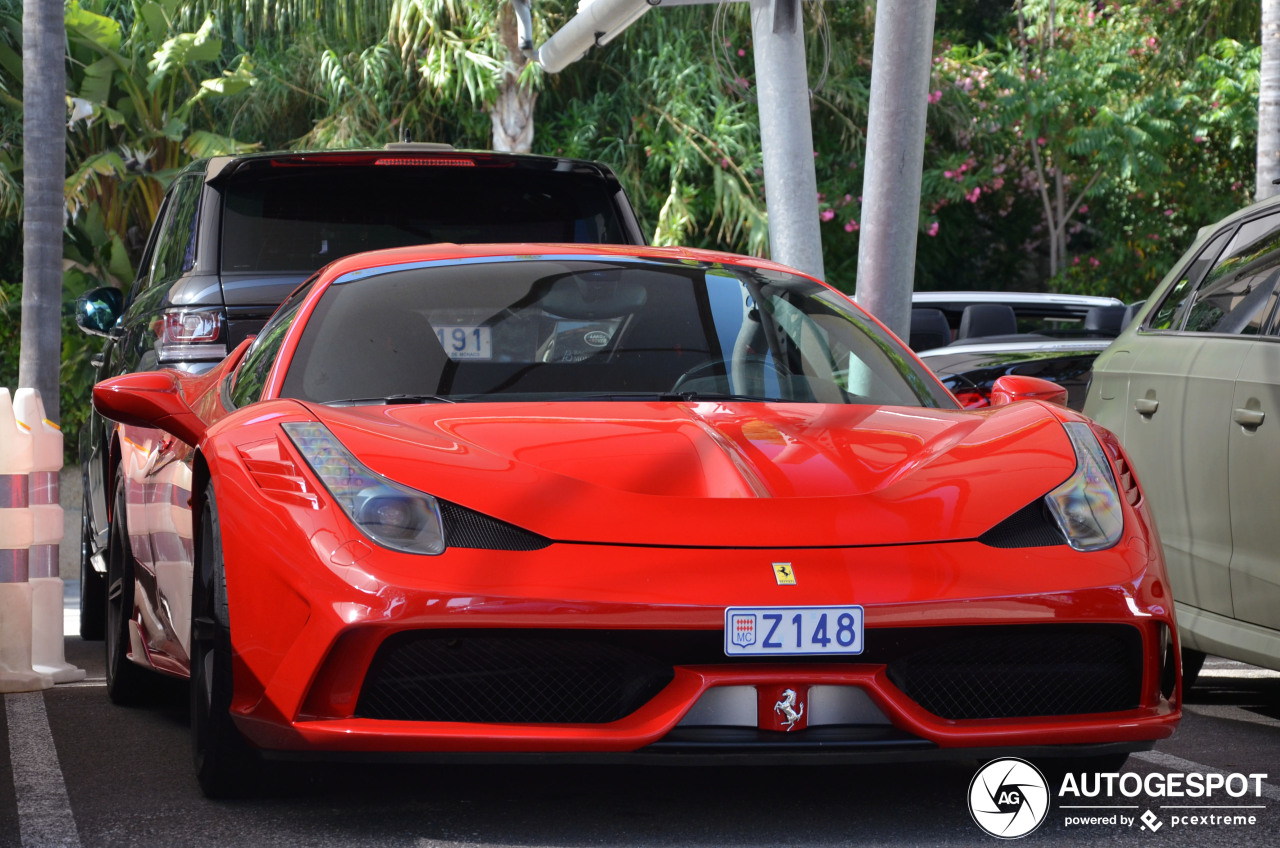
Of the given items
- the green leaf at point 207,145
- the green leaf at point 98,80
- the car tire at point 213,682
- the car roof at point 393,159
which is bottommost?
the car tire at point 213,682

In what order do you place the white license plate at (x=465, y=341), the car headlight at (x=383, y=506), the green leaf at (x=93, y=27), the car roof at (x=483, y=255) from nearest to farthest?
the car headlight at (x=383, y=506), the white license plate at (x=465, y=341), the car roof at (x=483, y=255), the green leaf at (x=93, y=27)

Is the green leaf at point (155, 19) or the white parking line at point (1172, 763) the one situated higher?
the green leaf at point (155, 19)

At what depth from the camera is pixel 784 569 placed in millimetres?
3604

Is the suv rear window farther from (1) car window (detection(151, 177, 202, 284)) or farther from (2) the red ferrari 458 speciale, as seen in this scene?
(2) the red ferrari 458 speciale

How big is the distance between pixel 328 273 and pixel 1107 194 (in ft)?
58.5

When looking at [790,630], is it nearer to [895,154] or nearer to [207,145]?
[895,154]

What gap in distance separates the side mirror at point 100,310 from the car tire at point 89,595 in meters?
0.70

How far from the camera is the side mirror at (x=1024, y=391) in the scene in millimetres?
4637

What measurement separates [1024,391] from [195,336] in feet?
9.72

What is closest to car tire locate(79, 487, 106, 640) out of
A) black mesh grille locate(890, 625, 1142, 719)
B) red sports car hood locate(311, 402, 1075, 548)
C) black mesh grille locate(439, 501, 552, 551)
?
red sports car hood locate(311, 402, 1075, 548)

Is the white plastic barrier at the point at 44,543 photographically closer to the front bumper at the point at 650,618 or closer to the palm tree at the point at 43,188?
the front bumper at the point at 650,618

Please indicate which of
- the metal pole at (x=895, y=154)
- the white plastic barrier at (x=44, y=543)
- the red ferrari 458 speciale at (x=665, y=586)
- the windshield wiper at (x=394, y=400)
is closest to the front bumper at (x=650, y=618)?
the red ferrari 458 speciale at (x=665, y=586)

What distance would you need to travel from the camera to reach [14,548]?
20.6ft

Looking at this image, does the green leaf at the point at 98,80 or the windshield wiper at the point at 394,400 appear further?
the green leaf at the point at 98,80
